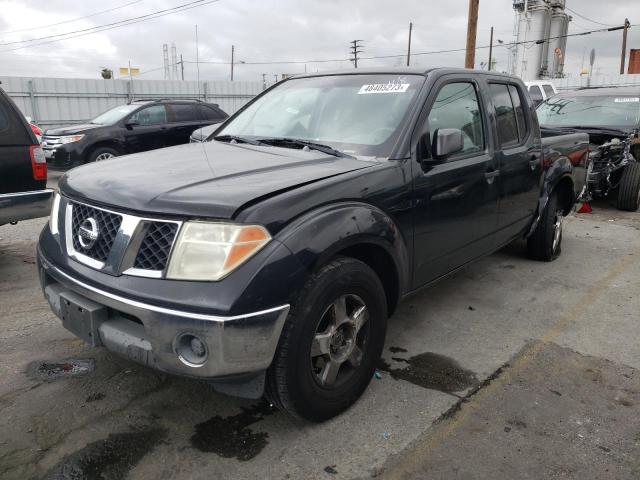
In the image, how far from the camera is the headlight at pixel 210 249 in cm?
216

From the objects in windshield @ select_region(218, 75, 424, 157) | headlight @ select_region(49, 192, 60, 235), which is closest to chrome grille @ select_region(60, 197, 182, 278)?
headlight @ select_region(49, 192, 60, 235)

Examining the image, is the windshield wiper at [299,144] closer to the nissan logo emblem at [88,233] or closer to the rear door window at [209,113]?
the nissan logo emblem at [88,233]

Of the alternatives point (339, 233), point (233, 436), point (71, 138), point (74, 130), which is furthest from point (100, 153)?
point (339, 233)

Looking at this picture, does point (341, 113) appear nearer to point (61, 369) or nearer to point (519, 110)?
point (519, 110)

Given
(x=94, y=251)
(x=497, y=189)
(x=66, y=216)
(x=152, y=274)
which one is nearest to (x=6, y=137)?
(x=66, y=216)

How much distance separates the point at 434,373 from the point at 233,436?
1282 millimetres

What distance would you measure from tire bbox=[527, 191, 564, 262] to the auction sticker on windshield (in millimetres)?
2422

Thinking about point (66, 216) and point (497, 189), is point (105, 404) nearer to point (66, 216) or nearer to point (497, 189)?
point (66, 216)

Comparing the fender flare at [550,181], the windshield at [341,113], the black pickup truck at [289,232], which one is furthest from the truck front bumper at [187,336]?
the fender flare at [550,181]

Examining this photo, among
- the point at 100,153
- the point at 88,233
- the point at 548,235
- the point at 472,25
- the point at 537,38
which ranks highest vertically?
the point at 537,38

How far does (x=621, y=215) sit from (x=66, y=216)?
8.00 m

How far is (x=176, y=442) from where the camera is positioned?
2549 millimetres

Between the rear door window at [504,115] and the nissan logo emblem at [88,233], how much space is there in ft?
9.64

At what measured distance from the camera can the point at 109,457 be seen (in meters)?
2.42
